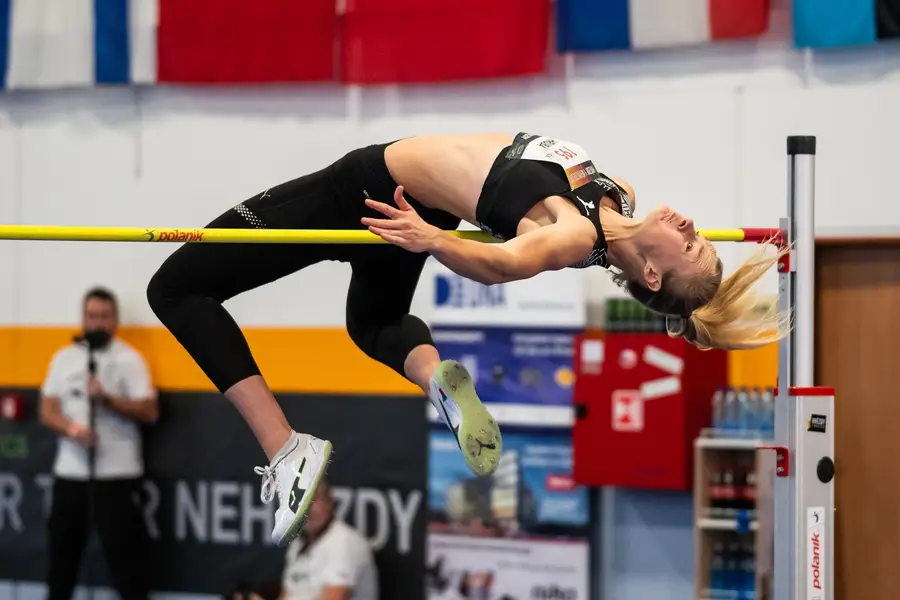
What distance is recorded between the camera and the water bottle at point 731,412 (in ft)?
16.1

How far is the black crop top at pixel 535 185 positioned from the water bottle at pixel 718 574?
2.42 m

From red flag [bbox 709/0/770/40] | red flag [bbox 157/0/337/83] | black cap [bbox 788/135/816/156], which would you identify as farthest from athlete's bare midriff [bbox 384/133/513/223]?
red flag [bbox 157/0/337/83]

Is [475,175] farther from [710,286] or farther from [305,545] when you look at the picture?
[305,545]

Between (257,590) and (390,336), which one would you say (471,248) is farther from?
(257,590)

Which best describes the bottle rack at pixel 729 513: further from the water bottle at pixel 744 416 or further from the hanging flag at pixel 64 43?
the hanging flag at pixel 64 43

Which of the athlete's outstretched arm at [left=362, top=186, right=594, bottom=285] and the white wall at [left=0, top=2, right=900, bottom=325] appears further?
the white wall at [left=0, top=2, right=900, bottom=325]

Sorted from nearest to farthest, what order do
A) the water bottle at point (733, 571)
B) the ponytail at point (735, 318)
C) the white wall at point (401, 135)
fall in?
the ponytail at point (735, 318)
the water bottle at point (733, 571)
the white wall at point (401, 135)

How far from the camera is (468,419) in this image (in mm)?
3000

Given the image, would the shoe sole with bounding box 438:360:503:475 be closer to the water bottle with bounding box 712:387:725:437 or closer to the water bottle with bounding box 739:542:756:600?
the water bottle with bounding box 712:387:725:437

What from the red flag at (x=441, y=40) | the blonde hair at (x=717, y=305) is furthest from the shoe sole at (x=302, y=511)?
the red flag at (x=441, y=40)

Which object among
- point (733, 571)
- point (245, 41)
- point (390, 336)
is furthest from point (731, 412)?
point (245, 41)

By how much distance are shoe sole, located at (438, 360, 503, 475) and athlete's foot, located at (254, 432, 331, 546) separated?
1.17 feet

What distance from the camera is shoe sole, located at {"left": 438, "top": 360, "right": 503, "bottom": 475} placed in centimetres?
299

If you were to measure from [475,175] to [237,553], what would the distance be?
3658mm
